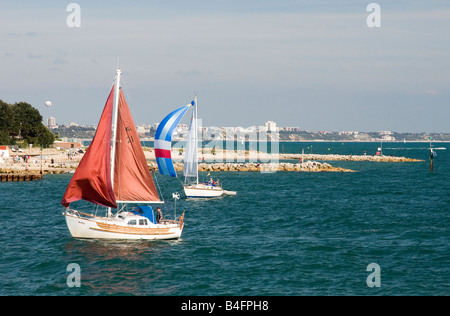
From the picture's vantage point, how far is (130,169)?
36812mm

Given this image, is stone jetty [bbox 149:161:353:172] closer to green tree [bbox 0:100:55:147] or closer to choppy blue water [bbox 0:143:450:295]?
green tree [bbox 0:100:55:147]

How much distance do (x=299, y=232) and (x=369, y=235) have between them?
5.40 metres

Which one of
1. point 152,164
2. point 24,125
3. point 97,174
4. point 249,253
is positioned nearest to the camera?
point 249,253

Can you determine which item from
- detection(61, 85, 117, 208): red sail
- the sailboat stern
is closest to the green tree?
the sailboat stern

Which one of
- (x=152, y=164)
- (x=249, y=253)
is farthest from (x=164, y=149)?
(x=152, y=164)

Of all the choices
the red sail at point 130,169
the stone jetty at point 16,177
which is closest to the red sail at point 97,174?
the red sail at point 130,169

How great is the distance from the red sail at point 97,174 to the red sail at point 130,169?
0.90m

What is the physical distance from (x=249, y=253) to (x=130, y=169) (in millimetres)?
A: 10129

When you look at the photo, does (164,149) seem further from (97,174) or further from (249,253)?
Result: (249,253)

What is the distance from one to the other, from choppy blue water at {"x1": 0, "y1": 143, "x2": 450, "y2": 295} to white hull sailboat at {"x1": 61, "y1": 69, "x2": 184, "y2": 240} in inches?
39.7

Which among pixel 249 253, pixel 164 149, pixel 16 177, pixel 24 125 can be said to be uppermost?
pixel 24 125

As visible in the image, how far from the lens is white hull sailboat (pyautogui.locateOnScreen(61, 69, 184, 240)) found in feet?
117

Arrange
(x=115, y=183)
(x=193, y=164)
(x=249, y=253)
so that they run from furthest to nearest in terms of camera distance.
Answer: (x=193, y=164) → (x=115, y=183) → (x=249, y=253)
